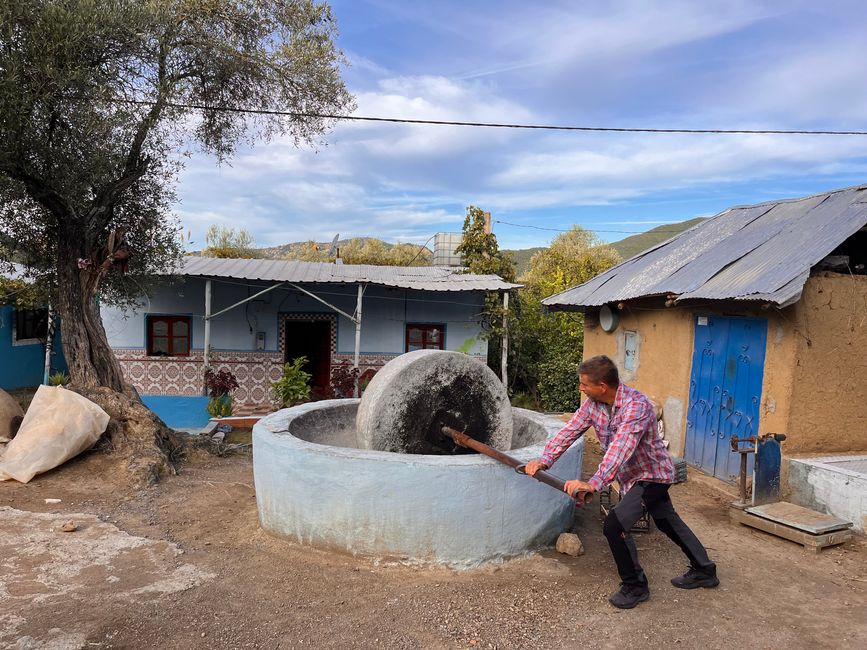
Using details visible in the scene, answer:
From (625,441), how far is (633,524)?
0.53 metres

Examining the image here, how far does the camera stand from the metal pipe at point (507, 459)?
3511 millimetres

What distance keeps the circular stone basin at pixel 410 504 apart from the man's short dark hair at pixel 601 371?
0.98 meters

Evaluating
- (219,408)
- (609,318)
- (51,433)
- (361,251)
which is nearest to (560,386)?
(609,318)

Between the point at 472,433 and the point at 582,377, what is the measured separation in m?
1.68

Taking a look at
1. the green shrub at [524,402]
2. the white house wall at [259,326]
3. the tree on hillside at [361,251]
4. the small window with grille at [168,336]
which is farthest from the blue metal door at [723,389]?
the tree on hillside at [361,251]

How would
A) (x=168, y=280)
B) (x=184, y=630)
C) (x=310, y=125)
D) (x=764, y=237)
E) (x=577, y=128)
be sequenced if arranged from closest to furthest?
(x=184, y=630)
(x=764, y=237)
(x=310, y=125)
(x=577, y=128)
(x=168, y=280)

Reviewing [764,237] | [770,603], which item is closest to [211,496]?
[770,603]

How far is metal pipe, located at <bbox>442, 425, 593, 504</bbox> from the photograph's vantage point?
3.51m

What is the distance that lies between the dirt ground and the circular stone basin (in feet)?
0.45

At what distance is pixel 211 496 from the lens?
5.88 m

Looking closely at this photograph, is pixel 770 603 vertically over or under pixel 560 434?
under

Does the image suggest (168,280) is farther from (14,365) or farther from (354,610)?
(354,610)

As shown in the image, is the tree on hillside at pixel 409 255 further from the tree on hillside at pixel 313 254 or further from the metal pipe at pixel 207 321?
the metal pipe at pixel 207 321

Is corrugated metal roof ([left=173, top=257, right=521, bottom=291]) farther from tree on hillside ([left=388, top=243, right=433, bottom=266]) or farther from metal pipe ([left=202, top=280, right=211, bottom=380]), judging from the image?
tree on hillside ([left=388, top=243, right=433, bottom=266])
